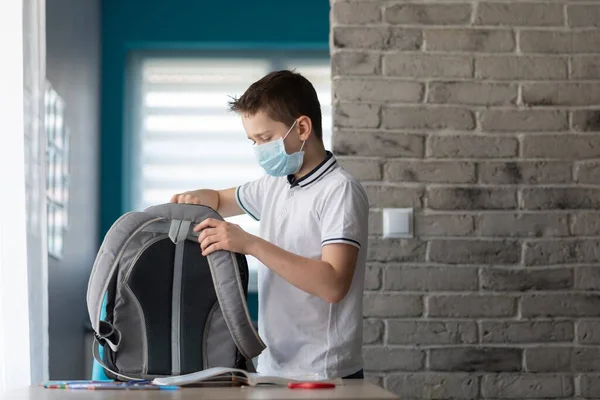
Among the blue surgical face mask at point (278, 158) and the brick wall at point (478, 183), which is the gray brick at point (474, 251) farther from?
the blue surgical face mask at point (278, 158)

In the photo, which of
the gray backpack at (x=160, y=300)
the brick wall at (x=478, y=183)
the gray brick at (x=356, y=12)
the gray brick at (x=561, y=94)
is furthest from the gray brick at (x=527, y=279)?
the gray backpack at (x=160, y=300)

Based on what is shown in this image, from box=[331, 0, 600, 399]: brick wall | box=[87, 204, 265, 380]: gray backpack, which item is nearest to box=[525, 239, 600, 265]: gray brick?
box=[331, 0, 600, 399]: brick wall

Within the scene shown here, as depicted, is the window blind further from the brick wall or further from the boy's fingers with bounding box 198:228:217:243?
the boy's fingers with bounding box 198:228:217:243

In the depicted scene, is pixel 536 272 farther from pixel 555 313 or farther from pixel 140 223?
pixel 140 223

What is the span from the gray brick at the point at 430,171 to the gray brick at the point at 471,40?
1.15 feet

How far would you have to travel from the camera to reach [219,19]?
5.15m

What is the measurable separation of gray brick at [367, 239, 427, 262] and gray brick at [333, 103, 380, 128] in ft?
1.14

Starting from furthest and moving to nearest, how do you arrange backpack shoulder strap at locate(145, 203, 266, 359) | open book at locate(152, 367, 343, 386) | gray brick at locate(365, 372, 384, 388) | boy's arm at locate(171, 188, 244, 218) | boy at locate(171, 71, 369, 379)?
gray brick at locate(365, 372, 384, 388) < boy's arm at locate(171, 188, 244, 218) < boy at locate(171, 71, 369, 379) < backpack shoulder strap at locate(145, 203, 266, 359) < open book at locate(152, 367, 343, 386)

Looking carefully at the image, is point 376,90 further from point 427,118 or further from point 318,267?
point 318,267

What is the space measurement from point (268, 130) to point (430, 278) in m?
0.92

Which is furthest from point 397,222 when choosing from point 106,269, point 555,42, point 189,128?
point 189,128

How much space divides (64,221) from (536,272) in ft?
7.61

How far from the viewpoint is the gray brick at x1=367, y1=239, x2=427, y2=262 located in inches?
103

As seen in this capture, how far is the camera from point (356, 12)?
265cm
